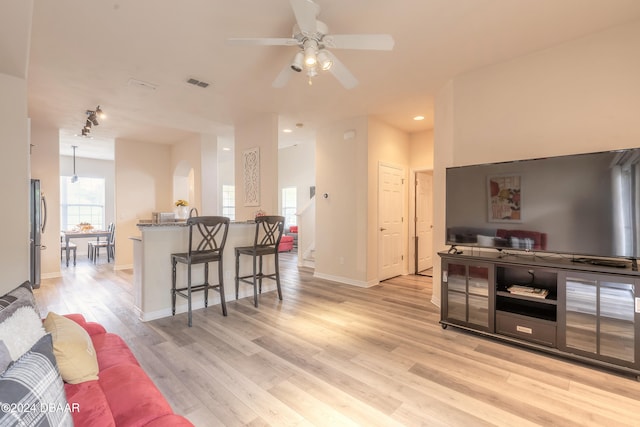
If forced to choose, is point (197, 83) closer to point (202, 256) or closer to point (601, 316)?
point (202, 256)

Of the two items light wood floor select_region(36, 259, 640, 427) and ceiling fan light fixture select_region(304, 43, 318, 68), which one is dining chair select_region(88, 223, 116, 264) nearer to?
light wood floor select_region(36, 259, 640, 427)

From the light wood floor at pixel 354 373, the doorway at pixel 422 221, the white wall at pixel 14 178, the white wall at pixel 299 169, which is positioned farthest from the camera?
the white wall at pixel 299 169

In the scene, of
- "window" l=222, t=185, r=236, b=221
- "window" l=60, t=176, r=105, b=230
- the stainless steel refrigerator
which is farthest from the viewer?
"window" l=222, t=185, r=236, b=221

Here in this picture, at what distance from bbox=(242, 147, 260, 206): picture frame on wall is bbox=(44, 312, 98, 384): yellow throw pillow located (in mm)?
3696

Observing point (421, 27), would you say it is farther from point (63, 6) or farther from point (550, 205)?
point (63, 6)

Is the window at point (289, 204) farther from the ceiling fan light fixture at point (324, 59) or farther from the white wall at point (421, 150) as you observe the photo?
the ceiling fan light fixture at point (324, 59)

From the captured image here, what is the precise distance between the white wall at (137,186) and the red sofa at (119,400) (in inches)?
229

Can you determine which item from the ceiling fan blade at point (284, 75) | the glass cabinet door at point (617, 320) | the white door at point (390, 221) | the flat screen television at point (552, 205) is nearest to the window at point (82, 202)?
the white door at point (390, 221)

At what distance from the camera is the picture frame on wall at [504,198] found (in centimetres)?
274

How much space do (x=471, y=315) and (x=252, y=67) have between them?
3.43 metres

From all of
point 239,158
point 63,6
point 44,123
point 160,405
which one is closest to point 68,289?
point 44,123

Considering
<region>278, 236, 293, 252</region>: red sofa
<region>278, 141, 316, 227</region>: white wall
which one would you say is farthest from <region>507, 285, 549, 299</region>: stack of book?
<region>278, 141, 316, 227</region>: white wall

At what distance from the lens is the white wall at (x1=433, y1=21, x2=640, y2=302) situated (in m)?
2.54

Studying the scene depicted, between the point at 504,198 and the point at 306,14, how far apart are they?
2343 mm
